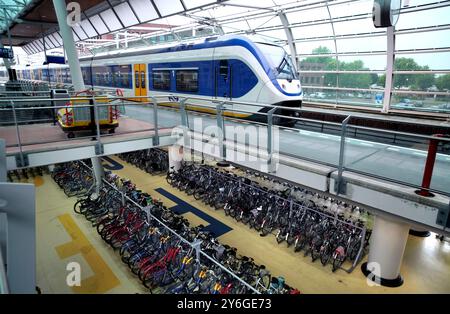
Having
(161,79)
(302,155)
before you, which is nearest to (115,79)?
(161,79)

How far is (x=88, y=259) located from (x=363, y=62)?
1170 cm

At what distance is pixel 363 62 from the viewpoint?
38.7ft

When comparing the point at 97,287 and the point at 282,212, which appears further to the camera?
the point at 282,212

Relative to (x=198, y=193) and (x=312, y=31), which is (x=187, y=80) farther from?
(x=312, y=31)

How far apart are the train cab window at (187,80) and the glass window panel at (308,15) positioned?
211 inches

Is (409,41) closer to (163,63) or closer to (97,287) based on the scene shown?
(163,63)

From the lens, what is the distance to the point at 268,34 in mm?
14391

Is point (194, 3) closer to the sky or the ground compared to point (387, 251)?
closer to the sky

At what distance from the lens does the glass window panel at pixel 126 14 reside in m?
12.2

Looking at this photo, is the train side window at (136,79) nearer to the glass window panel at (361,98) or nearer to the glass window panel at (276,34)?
the glass window panel at (276,34)

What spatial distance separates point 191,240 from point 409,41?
9706 millimetres

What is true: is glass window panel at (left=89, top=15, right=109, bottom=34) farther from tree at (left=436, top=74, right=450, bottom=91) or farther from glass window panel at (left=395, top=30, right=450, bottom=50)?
tree at (left=436, top=74, right=450, bottom=91)

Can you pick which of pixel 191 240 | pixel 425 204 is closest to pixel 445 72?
pixel 425 204
